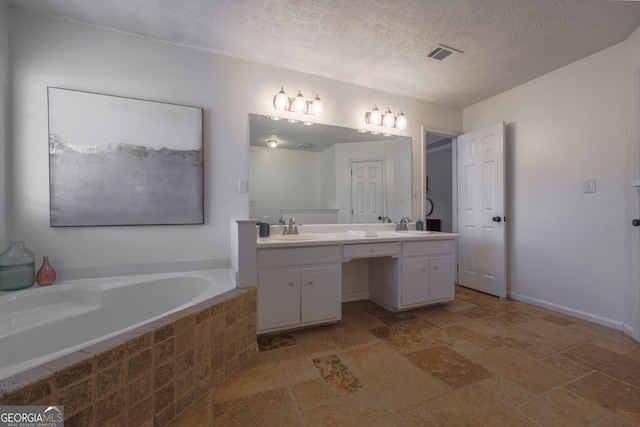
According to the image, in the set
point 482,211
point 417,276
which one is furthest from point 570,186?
point 417,276

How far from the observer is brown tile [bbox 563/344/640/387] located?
1443 mm

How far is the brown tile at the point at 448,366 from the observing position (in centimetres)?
142

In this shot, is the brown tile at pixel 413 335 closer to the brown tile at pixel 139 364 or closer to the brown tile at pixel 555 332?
the brown tile at pixel 555 332

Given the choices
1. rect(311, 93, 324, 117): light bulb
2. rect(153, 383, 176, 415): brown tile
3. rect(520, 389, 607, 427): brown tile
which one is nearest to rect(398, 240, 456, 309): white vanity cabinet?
rect(520, 389, 607, 427): brown tile

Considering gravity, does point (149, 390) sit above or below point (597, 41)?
below

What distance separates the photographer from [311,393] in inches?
52.0

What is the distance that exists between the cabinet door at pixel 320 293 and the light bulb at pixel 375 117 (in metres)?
1.65

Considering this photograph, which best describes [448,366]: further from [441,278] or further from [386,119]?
[386,119]

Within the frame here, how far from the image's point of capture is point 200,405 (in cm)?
123

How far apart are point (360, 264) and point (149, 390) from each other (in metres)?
2.08

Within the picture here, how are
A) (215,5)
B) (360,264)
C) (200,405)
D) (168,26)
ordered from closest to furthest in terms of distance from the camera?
1. (200,405)
2. (215,5)
3. (168,26)
4. (360,264)

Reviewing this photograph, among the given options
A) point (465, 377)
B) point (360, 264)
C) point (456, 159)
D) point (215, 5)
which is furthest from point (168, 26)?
point (456, 159)

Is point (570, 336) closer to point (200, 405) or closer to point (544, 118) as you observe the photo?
point (544, 118)

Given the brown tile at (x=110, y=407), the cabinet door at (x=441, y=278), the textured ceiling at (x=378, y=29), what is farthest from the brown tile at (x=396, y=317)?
the textured ceiling at (x=378, y=29)
